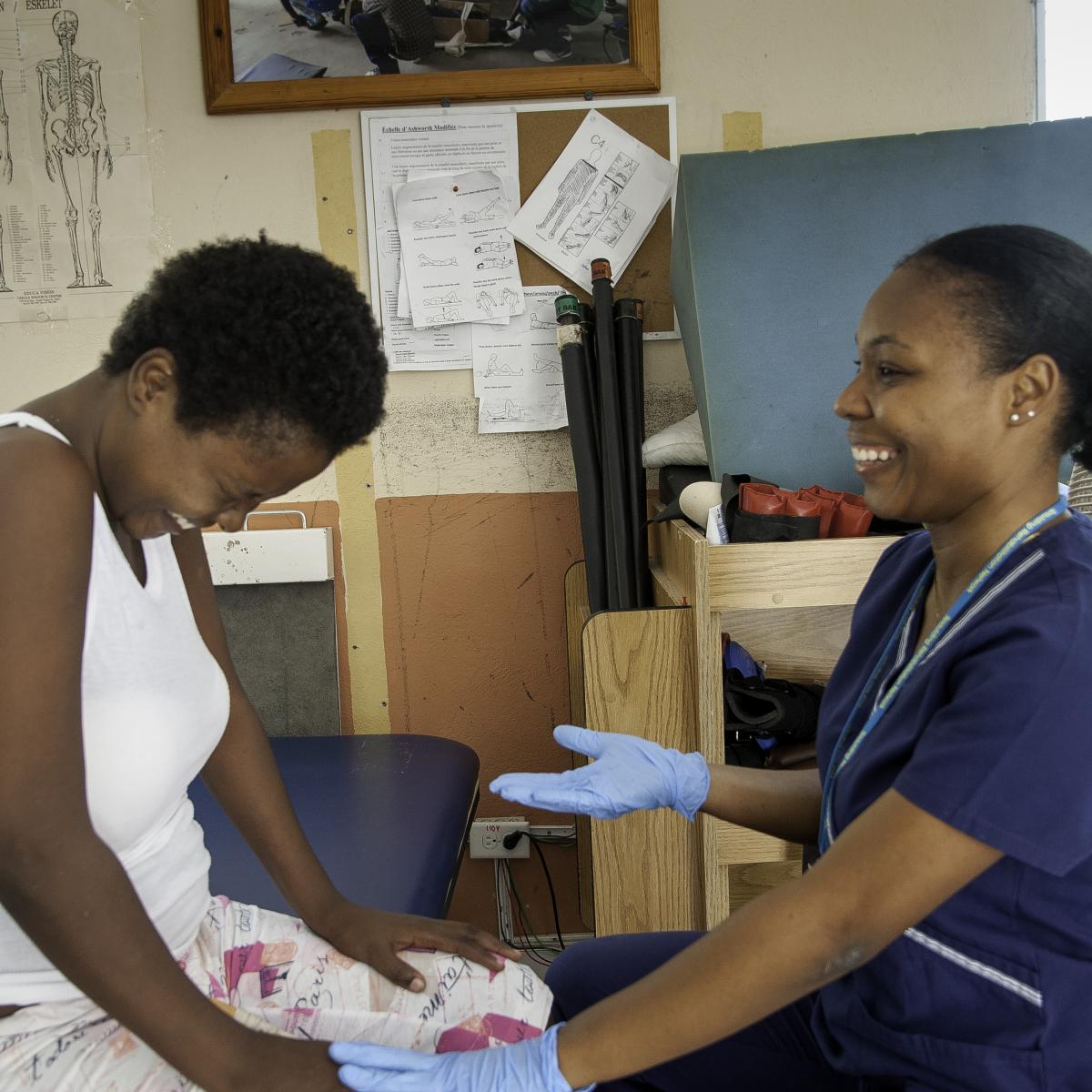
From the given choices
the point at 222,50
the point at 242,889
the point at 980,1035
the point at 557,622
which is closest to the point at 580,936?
the point at 557,622

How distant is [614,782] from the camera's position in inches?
44.9

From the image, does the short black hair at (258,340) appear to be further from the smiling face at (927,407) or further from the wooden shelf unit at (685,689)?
the wooden shelf unit at (685,689)

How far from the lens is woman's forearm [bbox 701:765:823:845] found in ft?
3.88

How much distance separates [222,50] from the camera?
2143mm

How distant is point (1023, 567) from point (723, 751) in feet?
2.58

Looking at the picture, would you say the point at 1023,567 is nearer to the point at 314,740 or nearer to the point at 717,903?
the point at 717,903

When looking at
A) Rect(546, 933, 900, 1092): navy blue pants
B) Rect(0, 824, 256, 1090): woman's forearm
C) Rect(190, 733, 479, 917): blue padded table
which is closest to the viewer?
Rect(0, 824, 256, 1090): woman's forearm

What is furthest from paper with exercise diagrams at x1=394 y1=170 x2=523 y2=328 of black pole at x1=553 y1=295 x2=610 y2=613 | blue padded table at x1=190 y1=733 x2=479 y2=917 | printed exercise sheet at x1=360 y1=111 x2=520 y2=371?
blue padded table at x1=190 y1=733 x2=479 y2=917

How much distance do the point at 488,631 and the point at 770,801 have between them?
1.19 metres

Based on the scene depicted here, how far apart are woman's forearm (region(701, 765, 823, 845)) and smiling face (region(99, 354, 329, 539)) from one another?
2.13 ft

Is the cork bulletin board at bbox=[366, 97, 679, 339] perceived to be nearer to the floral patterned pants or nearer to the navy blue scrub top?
the navy blue scrub top

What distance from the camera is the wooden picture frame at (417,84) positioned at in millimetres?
2148

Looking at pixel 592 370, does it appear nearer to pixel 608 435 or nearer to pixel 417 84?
pixel 608 435

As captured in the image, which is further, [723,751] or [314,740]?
[314,740]
